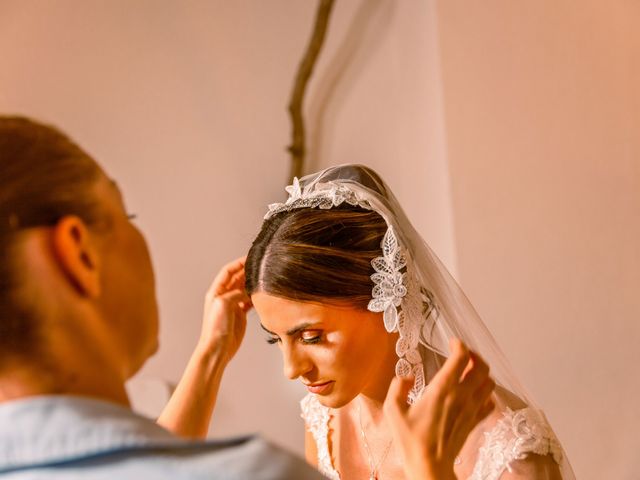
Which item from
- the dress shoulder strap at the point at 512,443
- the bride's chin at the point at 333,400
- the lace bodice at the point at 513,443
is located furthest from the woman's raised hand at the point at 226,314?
the dress shoulder strap at the point at 512,443

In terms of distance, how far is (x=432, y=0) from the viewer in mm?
2734

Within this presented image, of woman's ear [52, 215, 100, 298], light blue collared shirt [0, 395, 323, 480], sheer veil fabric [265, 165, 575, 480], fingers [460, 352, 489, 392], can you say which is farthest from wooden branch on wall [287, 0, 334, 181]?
light blue collared shirt [0, 395, 323, 480]

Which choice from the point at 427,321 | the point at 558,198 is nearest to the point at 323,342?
the point at 427,321

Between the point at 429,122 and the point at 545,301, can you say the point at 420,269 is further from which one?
the point at 429,122

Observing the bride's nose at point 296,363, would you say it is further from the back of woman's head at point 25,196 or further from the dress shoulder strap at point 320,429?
the back of woman's head at point 25,196

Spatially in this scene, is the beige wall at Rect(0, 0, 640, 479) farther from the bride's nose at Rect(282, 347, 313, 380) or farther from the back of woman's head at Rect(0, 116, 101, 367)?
the back of woman's head at Rect(0, 116, 101, 367)

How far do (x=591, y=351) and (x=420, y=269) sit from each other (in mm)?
1044

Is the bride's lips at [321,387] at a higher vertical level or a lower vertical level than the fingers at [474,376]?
lower

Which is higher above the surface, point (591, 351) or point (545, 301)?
point (545, 301)

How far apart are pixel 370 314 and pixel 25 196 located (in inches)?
40.9

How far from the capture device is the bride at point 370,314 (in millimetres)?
1671

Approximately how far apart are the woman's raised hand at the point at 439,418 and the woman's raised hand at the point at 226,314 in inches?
32.4

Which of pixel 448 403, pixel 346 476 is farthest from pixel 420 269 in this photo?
pixel 448 403

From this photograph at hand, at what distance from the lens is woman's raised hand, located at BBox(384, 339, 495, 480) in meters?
1.00
